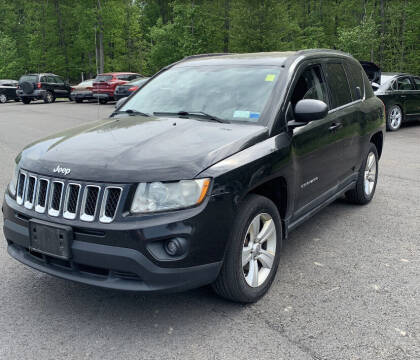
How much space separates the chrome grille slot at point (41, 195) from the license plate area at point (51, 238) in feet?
0.33

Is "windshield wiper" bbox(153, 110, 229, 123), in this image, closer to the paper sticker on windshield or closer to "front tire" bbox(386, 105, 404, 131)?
the paper sticker on windshield

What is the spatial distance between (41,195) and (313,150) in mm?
2335

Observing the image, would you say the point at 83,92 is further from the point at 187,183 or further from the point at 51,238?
the point at 187,183

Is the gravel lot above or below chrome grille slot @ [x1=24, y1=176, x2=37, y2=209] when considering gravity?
below

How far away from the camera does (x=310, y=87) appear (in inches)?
170

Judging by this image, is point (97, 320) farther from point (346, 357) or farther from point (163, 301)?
point (346, 357)

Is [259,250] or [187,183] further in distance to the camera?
[259,250]

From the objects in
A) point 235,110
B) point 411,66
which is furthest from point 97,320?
point 411,66

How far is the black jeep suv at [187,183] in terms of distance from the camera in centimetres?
280

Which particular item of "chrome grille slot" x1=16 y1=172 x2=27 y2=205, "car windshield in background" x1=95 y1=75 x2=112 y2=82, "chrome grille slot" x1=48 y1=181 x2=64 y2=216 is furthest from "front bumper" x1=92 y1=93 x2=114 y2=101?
"chrome grille slot" x1=48 y1=181 x2=64 y2=216

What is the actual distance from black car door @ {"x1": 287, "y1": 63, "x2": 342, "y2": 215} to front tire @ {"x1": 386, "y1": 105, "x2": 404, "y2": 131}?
29.6ft

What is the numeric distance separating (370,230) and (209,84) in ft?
7.84

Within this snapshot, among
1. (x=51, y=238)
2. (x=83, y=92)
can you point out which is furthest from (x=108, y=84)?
(x=51, y=238)

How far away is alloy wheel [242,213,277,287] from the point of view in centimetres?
331
